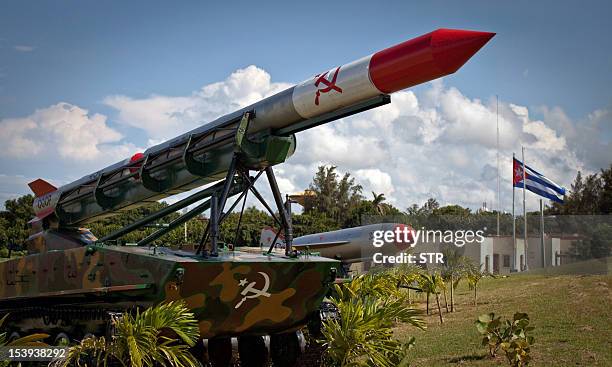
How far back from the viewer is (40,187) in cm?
1233

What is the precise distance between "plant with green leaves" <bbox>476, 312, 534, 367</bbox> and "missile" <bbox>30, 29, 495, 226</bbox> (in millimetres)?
3769

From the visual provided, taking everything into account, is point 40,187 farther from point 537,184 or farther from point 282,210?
point 537,184

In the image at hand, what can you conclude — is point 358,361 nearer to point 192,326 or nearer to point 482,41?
point 192,326

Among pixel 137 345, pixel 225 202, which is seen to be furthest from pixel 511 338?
pixel 137 345

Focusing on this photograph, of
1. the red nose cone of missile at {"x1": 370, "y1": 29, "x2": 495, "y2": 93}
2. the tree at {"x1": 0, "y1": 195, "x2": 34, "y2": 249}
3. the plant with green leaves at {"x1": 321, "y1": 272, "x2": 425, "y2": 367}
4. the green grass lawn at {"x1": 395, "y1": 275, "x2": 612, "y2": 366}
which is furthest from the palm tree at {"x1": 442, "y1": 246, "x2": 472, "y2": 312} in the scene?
the tree at {"x1": 0, "y1": 195, "x2": 34, "y2": 249}

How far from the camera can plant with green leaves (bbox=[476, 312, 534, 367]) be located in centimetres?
884

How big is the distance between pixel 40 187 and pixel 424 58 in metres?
8.09

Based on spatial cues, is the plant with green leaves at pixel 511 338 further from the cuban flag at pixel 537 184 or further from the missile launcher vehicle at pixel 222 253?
the cuban flag at pixel 537 184

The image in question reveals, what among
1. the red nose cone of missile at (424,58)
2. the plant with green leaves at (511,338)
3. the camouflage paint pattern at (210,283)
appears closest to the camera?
the red nose cone of missile at (424,58)

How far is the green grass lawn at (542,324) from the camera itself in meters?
10.1

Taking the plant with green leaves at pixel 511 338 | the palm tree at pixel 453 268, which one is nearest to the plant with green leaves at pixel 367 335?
the plant with green leaves at pixel 511 338

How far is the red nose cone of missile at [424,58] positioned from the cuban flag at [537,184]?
65.6 feet

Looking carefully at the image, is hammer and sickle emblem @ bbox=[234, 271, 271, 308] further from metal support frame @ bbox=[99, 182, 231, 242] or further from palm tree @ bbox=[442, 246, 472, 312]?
palm tree @ bbox=[442, 246, 472, 312]

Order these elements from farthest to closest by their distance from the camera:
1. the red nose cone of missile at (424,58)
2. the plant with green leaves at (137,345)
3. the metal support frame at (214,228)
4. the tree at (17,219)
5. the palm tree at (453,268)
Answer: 1. the tree at (17,219)
2. the palm tree at (453,268)
3. the metal support frame at (214,228)
4. the red nose cone of missile at (424,58)
5. the plant with green leaves at (137,345)
